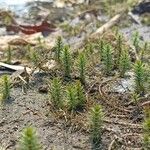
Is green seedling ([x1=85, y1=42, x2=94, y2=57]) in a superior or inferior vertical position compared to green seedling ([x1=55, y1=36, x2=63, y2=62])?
inferior

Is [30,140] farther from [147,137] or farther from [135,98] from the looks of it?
[135,98]

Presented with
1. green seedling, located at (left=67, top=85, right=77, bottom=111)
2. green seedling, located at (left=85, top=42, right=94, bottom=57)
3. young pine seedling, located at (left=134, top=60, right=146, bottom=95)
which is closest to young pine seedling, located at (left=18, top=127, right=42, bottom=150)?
green seedling, located at (left=67, top=85, right=77, bottom=111)

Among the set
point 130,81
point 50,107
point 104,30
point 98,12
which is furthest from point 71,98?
point 98,12

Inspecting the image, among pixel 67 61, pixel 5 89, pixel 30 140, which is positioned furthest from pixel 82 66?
pixel 30 140

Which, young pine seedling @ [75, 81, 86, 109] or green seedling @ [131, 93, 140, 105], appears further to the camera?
green seedling @ [131, 93, 140, 105]

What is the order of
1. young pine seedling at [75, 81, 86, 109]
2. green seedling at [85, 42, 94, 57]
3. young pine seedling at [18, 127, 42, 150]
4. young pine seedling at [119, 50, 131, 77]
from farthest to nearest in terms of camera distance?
green seedling at [85, 42, 94, 57] → young pine seedling at [119, 50, 131, 77] → young pine seedling at [75, 81, 86, 109] → young pine seedling at [18, 127, 42, 150]

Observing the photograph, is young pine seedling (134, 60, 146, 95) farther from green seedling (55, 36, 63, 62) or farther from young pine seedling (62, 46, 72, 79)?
green seedling (55, 36, 63, 62)

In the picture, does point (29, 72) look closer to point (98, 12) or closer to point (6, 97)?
point (6, 97)

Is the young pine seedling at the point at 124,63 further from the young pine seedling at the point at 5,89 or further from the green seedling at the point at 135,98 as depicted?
the young pine seedling at the point at 5,89
